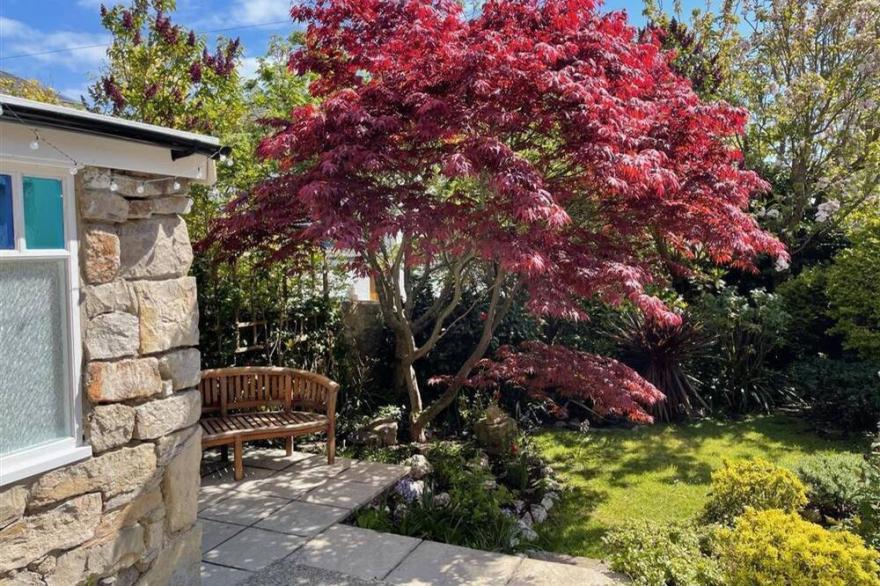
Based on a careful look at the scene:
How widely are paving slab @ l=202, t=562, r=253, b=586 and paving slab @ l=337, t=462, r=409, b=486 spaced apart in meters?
1.50

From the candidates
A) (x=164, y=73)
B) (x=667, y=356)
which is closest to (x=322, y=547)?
(x=667, y=356)

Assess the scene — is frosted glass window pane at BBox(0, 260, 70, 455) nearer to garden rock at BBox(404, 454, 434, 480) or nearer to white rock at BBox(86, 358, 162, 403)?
white rock at BBox(86, 358, 162, 403)

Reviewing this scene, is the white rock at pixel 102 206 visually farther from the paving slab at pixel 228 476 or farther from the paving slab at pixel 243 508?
the paving slab at pixel 228 476

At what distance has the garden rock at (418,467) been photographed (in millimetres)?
5188

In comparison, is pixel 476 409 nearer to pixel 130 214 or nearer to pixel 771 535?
pixel 771 535

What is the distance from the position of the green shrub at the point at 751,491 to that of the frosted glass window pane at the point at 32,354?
149 inches

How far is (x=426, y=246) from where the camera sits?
470 cm

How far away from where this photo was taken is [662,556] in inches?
139

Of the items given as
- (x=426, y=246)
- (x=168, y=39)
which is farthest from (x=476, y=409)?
(x=168, y=39)

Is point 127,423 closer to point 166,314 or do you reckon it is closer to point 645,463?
point 166,314

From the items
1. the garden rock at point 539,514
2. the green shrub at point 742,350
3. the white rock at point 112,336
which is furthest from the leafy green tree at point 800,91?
the white rock at point 112,336

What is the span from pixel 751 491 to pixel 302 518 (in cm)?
295

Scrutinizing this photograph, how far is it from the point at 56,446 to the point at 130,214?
1.04 m

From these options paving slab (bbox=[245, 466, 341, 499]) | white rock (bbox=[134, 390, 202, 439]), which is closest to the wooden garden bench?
paving slab (bbox=[245, 466, 341, 499])
